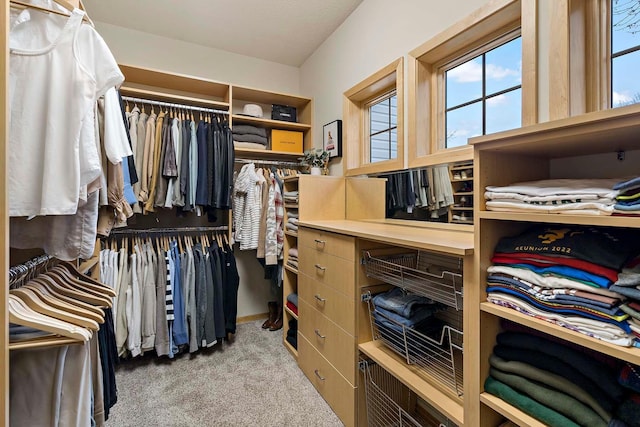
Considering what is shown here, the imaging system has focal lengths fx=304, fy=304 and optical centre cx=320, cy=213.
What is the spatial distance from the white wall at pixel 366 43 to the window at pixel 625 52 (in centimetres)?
54

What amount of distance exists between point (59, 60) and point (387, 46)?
5.90ft

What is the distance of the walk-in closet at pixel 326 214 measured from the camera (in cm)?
84

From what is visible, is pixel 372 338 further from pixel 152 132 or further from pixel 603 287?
pixel 152 132

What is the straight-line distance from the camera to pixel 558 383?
0.86m

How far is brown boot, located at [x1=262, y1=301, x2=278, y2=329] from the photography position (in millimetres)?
2990

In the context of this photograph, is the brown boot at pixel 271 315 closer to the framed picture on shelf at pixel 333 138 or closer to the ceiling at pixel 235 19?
the framed picture on shelf at pixel 333 138

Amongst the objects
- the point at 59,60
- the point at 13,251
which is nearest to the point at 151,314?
the point at 13,251

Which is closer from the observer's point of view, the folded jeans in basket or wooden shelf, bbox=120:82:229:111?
the folded jeans in basket

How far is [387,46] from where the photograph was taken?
6.66 ft

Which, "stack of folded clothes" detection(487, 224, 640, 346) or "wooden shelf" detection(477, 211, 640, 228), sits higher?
"wooden shelf" detection(477, 211, 640, 228)

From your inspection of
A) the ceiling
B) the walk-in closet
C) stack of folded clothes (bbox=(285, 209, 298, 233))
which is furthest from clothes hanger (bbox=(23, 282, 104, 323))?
the ceiling

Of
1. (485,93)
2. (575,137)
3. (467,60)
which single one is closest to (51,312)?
(575,137)

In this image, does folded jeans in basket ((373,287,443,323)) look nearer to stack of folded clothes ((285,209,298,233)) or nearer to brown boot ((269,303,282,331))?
stack of folded clothes ((285,209,298,233))

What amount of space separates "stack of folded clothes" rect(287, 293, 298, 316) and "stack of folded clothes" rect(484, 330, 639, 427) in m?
1.62
